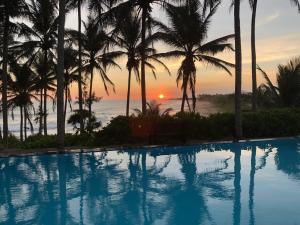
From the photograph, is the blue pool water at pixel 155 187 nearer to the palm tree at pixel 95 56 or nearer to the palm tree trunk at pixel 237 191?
the palm tree trunk at pixel 237 191

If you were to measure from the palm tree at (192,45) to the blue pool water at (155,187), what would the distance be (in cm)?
974

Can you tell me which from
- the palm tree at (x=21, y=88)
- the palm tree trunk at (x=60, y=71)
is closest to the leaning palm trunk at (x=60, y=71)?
Result: the palm tree trunk at (x=60, y=71)

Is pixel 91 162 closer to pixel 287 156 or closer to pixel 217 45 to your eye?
pixel 287 156

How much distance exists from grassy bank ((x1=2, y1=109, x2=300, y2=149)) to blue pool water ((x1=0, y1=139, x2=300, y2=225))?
48.6 inches

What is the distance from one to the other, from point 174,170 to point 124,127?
4.60 m

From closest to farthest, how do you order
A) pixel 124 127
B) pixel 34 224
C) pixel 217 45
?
1. pixel 34 224
2. pixel 124 127
3. pixel 217 45

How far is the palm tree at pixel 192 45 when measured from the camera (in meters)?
23.7

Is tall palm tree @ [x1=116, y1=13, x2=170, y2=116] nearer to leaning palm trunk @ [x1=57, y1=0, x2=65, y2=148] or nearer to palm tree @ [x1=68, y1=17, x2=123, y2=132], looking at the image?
palm tree @ [x1=68, y1=17, x2=123, y2=132]

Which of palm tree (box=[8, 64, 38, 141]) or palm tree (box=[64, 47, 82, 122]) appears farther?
palm tree (box=[8, 64, 38, 141])

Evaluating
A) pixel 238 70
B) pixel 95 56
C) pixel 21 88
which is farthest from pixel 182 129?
pixel 21 88

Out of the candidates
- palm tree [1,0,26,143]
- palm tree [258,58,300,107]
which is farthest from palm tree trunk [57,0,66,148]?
palm tree [258,58,300,107]

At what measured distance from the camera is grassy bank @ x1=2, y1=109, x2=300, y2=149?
16.7 metres

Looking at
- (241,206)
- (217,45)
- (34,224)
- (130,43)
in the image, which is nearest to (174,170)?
(241,206)

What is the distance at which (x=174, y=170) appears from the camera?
40.5ft
